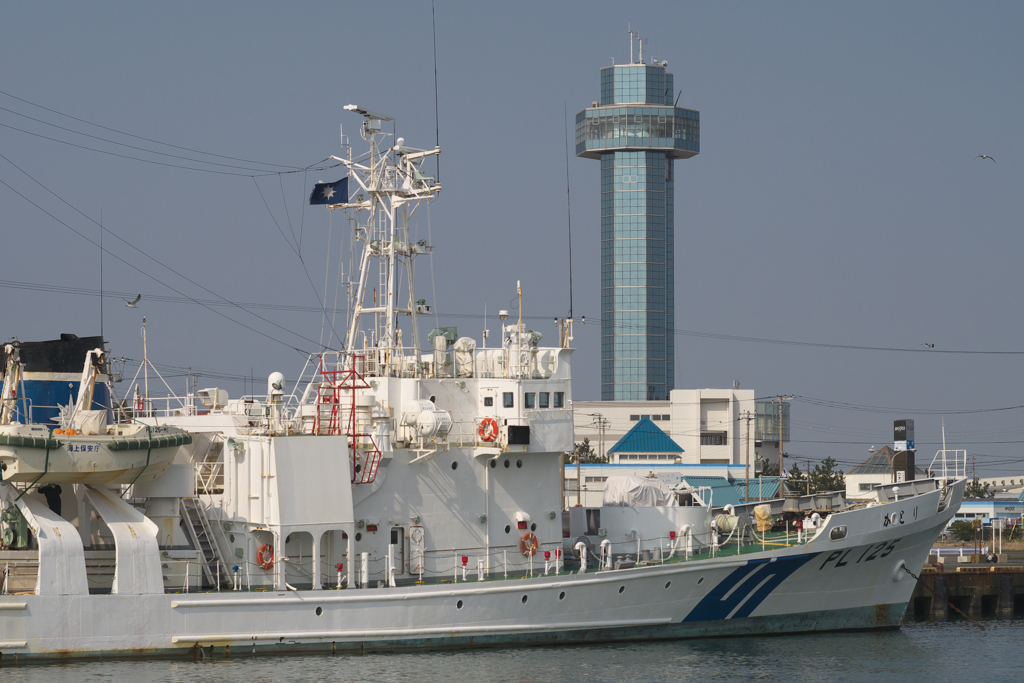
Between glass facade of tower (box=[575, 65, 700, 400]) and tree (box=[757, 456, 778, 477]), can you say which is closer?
tree (box=[757, 456, 778, 477])

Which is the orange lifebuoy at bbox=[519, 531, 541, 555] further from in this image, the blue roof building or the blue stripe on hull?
the blue roof building

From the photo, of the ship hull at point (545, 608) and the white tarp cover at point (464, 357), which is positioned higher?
the white tarp cover at point (464, 357)

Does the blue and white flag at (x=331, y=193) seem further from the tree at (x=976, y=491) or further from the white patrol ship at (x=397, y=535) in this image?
the tree at (x=976, y=491)

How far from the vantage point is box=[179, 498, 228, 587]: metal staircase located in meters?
23.1

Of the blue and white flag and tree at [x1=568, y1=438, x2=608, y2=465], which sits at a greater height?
the blue and white flag

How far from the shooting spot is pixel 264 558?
75.3 feet

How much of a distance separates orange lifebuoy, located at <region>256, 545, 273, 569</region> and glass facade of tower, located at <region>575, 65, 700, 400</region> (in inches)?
4061

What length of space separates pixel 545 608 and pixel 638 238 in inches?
4044

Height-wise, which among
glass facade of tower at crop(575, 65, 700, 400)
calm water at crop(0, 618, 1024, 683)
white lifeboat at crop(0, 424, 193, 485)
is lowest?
calm water at crop(0, 618, 1024, 683)

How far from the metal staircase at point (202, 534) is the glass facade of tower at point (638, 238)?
102538mm

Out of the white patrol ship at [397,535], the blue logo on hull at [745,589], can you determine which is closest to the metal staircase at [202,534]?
the white patrol ship at [397,535]

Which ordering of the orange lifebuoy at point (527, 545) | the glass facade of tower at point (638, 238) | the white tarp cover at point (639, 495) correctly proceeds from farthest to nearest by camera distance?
the glass facade of tower at point (638, 238), the white tarp cover at point (639, 495), the orange lifebuoy at point (527, 545)

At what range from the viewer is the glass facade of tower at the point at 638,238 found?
12488 centimetres

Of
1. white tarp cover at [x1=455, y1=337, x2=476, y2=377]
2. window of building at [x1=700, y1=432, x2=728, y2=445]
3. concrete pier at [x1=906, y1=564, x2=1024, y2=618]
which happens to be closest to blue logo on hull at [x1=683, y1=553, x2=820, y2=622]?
white tarp cover at [x1=455, y1=337, x2=476, y2=377]
